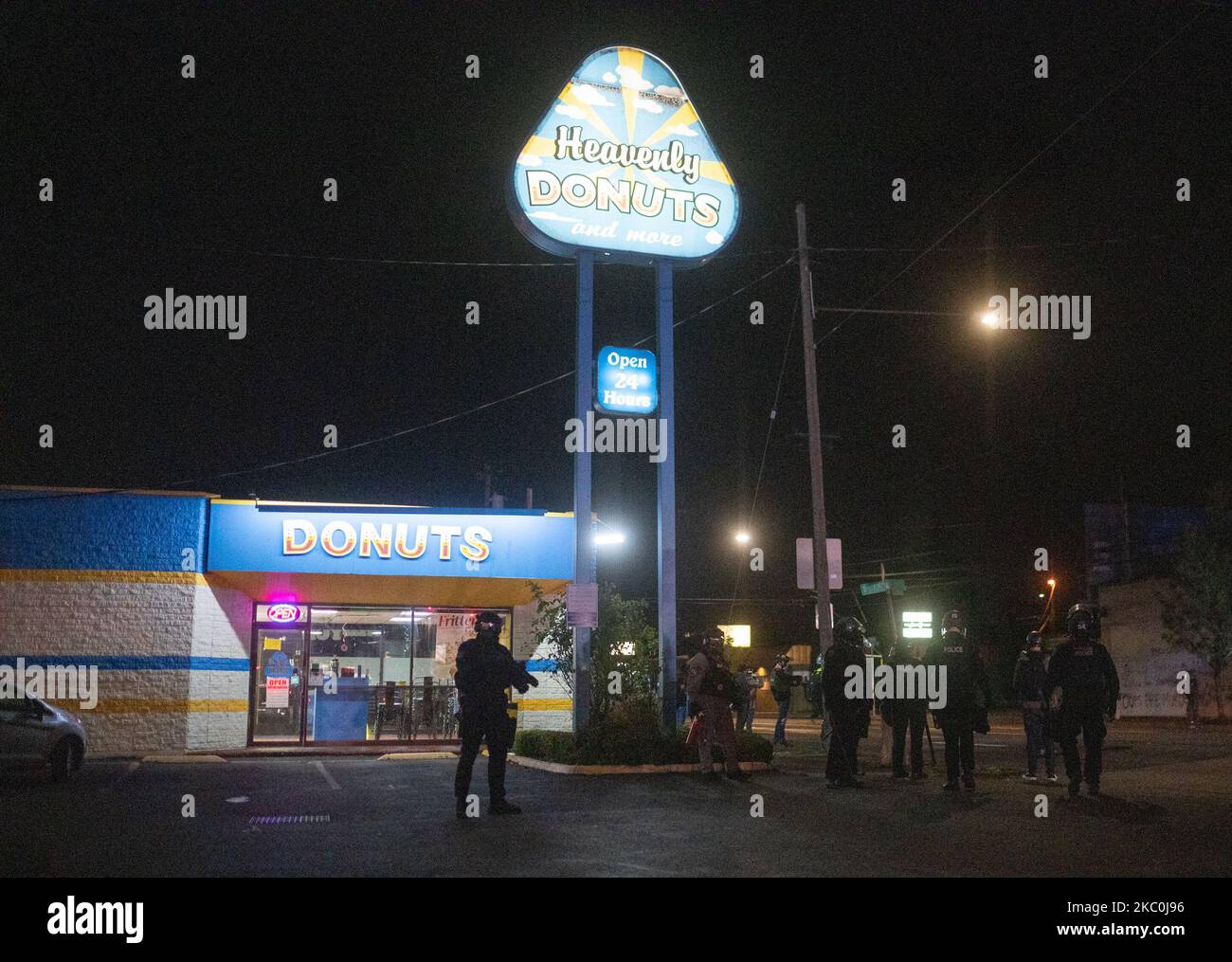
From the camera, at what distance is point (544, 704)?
74.2ft

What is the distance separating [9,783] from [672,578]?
934 cm

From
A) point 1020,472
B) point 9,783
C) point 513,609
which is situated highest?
point 1020,472

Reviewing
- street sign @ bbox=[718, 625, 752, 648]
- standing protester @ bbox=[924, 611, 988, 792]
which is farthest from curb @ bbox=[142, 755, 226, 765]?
street sign @ bbox=[718, 625, 752, 648]

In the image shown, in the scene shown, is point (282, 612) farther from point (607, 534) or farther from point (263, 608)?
point (607, 534)

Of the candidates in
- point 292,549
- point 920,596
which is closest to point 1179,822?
point 292,549

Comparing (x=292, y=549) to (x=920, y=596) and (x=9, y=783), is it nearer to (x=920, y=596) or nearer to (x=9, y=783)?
(x=9, y=783)

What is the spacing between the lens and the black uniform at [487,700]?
10.1 metres

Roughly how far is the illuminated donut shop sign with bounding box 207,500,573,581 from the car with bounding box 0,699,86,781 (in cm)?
563

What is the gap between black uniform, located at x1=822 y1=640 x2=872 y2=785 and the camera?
12211 mm

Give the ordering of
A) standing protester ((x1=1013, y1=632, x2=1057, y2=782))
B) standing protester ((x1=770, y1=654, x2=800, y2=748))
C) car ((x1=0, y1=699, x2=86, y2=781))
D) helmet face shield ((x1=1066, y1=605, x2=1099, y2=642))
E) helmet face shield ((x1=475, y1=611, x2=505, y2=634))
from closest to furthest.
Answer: helmet face shield ((x1=475, y1=611, x2=505, y2=634)) < helmet face shield ((x1=1066, y1=605, x2=1099, y2=642)) < standing protester ((x1=1013, y1=632, x2=1057, y2=782)) < car ((x1=0, y1=699, x2=86, y2=781)) < standing protester ((x1=770, y1=654, x2=800, y2=748))

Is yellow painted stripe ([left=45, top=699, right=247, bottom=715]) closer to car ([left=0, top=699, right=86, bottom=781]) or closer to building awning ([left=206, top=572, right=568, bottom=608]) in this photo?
building awning ([left=206, top=572, right=568, bottom=608])

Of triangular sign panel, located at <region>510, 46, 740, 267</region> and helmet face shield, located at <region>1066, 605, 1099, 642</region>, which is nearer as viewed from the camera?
helmet face shield, located at <region>1066, 605, 1099, 642</region>

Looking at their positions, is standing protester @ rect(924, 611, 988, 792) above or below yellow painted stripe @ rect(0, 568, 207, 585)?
below
